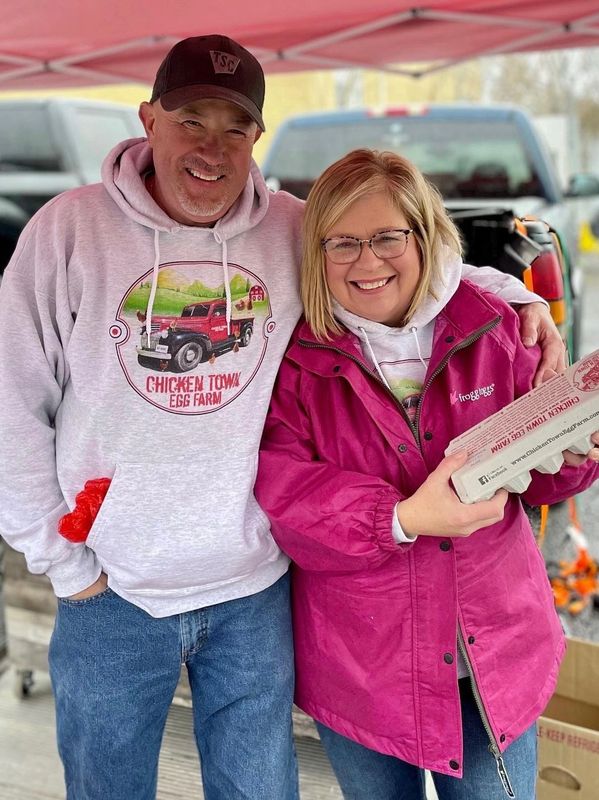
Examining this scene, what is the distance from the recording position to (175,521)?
192 centimetres

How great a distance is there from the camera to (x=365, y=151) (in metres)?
1.95

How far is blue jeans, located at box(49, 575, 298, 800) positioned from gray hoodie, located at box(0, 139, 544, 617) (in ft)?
0.25

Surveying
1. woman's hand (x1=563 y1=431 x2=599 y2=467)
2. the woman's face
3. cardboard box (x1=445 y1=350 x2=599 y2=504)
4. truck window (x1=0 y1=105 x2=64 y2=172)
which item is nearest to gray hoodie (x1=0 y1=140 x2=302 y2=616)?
the woman's face

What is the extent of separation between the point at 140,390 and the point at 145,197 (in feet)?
1.48

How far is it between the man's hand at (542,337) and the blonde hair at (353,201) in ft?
0.78

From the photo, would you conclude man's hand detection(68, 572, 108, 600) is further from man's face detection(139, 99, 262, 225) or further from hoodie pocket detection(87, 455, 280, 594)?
man's face detection(139, 99, 262, 225)

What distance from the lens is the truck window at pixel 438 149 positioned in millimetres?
6125

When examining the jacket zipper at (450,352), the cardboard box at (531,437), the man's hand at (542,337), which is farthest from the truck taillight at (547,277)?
the cardboard box at (531,437)

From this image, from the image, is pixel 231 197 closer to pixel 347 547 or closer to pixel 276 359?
pixel 276 359

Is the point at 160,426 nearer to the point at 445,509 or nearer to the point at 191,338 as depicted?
the point at 191,338

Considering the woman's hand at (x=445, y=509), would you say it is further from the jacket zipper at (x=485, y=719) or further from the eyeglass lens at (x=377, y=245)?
the eyeglass lens at (x=377, y=245)

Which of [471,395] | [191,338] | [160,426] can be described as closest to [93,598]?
[160,426]

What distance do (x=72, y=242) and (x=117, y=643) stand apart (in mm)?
939

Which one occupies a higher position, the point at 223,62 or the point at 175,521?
the point at 223,62
